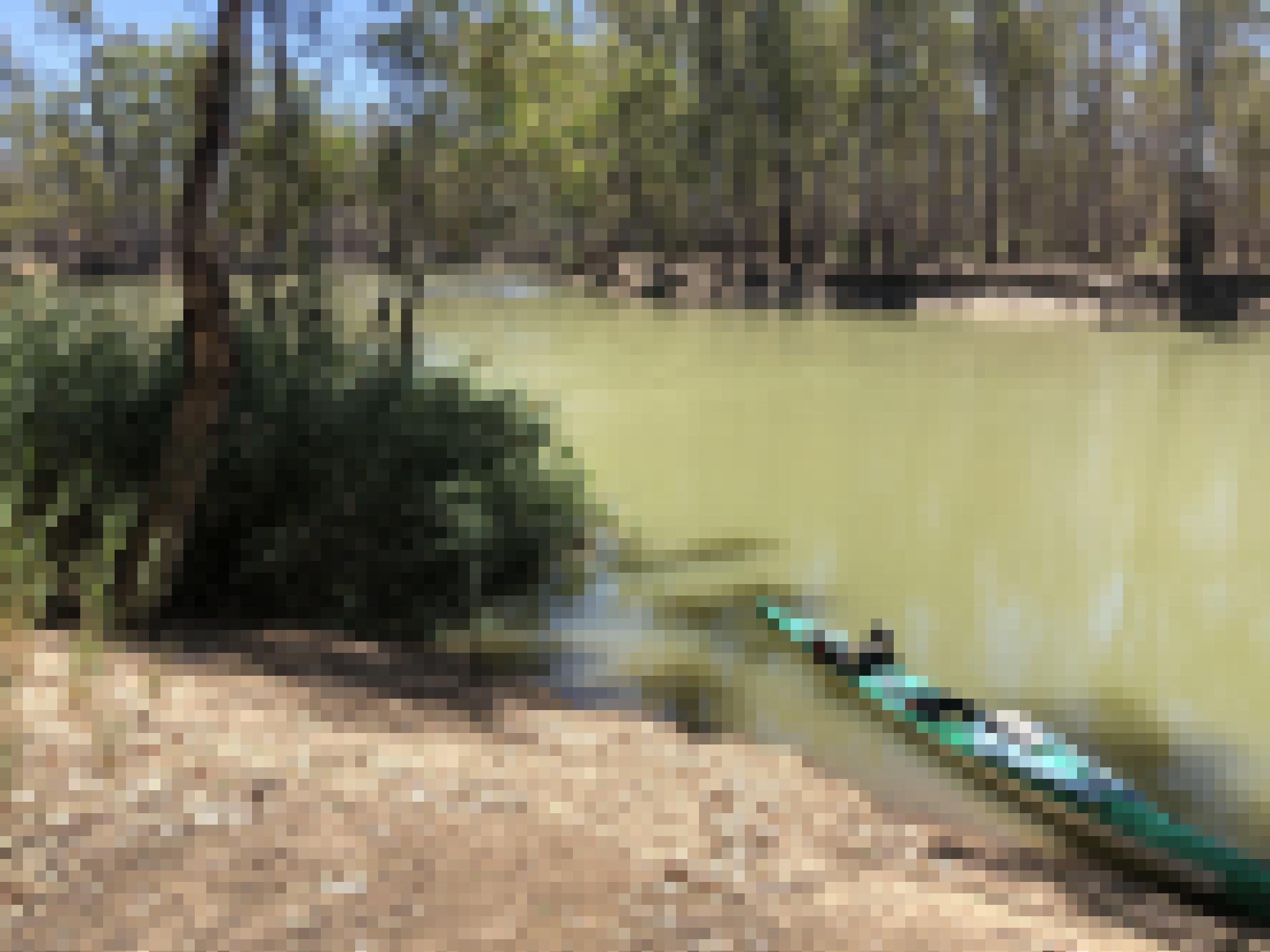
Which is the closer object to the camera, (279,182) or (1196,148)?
(279,182)

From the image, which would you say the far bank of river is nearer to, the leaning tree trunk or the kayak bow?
the kayak bow

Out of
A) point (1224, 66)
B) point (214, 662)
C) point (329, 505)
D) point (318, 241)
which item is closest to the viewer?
point (214, 662)

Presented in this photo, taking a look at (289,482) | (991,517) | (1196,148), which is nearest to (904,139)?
(1196,148)

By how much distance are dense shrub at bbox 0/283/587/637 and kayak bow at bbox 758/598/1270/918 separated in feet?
7.60

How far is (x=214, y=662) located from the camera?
5504 millimetres

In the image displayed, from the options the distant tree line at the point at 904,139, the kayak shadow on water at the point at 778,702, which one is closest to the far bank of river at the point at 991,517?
the kayak shadow on water at the point at 778,702

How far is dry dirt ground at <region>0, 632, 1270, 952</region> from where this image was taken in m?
3.40

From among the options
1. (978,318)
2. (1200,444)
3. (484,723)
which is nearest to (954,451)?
(1200,444)

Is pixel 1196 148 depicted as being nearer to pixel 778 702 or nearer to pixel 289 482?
pixel 778 702

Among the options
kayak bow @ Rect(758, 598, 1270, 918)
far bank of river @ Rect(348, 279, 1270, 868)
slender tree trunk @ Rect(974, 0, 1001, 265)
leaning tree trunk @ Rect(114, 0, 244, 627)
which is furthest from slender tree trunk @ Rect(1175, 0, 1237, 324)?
leaning tree trunk @ Rect(114, 0, 244, 627)

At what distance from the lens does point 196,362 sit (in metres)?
5.89

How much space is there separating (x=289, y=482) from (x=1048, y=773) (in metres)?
4.55

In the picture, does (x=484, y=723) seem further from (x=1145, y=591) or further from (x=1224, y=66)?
(x=1224, y=66)

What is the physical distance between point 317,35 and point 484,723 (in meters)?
4.85
